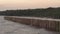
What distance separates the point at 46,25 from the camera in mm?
2885

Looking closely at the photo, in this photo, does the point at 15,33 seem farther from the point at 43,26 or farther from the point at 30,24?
the point at 30,24

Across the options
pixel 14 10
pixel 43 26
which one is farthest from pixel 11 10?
pixel 43 26

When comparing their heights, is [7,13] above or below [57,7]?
below

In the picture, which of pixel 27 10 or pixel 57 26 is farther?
pixel 27 10

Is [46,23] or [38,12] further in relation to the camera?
[38,12]

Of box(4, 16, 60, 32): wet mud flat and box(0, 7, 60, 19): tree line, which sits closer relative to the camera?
box(4, 16, 60, 32): wet mud flat

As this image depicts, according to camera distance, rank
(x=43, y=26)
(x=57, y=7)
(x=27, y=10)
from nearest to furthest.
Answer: (x=43, y=26)
(x=57, y=7)
(x=27, y=10)

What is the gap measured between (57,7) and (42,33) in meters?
2.14

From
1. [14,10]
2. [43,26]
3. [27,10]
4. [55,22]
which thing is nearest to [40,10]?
[27,10]

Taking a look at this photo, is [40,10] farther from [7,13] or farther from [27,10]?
[7,13]

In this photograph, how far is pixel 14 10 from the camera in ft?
18.4

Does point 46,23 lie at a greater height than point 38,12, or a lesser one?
greater

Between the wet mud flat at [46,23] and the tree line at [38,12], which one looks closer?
the wet mud flat at [46,23]

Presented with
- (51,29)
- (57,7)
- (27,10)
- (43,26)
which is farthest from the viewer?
(27,10)
